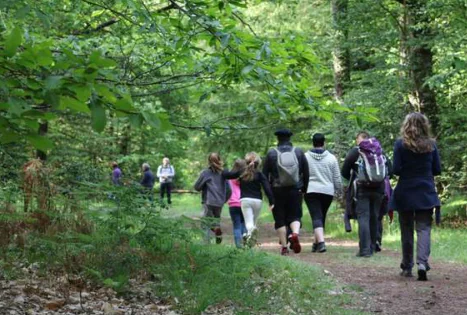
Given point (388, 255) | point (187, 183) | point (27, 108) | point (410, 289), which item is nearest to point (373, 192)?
point (388, 255)

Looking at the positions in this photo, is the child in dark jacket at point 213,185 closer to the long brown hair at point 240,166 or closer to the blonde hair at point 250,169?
the long brown hair at point 240,166

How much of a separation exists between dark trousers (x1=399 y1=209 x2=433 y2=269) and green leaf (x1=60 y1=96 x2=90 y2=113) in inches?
236

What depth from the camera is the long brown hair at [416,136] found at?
26.4 feet

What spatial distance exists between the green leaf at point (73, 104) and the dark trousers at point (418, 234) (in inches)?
236

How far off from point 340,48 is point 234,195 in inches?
317

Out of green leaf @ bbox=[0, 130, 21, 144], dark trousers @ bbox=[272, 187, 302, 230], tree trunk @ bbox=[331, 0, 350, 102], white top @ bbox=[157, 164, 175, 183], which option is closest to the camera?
green leaf @ bbox=[0, 130, 21, 144]

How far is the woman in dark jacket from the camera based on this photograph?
8062 millimetres

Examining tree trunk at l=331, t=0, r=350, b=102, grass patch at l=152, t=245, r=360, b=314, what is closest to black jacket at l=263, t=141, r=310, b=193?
grass patch at l=152, t=245, r=360, b=314

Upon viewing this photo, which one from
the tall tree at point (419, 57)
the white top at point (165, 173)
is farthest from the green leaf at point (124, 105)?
the white top at point (165, 173)

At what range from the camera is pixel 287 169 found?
10656 mm

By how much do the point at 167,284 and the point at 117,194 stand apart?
3.79 feet

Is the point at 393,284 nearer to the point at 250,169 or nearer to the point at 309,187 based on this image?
the point at 309,187

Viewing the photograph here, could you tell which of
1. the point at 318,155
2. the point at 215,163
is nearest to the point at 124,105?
the point at 318,155

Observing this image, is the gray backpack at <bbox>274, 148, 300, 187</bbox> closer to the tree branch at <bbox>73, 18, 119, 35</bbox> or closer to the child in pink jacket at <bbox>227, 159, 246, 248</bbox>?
the child in pink jacket at <bbox>227, 159, 246, 248</bbox>
